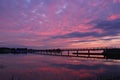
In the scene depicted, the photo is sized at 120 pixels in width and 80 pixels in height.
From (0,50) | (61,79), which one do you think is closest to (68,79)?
(61,79)

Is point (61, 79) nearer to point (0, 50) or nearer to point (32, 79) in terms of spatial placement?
point (32, 79)

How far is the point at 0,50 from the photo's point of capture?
186 meters

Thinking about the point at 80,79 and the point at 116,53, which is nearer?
the point at 80,79

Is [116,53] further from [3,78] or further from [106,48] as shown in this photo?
[3,78]

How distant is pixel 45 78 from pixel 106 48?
193ft

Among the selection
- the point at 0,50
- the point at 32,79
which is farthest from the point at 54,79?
the point at 0,50

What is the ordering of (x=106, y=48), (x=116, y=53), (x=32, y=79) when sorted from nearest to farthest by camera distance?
1. (x=32, y=79)
2. (x=116, y=53)
3. (x=106, y=48)

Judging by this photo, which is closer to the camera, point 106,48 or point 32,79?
point 32,79

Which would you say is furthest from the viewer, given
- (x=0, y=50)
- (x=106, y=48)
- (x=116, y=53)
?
(x=0, y=50)

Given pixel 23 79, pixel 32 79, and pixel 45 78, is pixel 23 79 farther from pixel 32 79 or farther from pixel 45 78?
pixel 45 78

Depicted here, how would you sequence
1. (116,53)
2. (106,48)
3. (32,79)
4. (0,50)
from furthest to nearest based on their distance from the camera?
(0,50), (106,48), (116,53), (32,79)

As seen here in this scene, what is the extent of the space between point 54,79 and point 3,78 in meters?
5.53

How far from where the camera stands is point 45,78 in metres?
23.1

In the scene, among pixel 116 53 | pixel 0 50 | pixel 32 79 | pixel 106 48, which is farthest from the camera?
pixel 0 50
